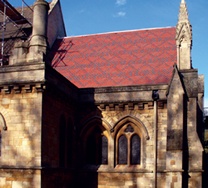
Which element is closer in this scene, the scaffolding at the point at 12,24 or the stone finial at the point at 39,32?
the stone finial at the point at 39,32

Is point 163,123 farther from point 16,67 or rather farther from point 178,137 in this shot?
point 16,67

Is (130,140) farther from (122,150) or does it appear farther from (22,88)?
(22,88)

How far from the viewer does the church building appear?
1395cm

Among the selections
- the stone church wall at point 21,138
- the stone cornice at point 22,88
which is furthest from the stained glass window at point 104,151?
the stone cornice at point 22,88

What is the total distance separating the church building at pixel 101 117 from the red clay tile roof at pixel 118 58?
0.08 metres

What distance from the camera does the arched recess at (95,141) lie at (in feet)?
56.8

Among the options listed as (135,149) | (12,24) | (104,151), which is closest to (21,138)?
(104,151)

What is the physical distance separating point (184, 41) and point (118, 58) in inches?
168

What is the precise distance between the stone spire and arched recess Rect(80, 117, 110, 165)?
4260mm

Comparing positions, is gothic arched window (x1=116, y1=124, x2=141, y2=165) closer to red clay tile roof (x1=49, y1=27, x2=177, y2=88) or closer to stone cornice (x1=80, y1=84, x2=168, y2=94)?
stone cornice (x1=80, y1=84, x2=168, y2=94)

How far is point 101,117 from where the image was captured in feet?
56.5

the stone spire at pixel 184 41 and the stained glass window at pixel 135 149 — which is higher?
the stone spire at pixel 184 41

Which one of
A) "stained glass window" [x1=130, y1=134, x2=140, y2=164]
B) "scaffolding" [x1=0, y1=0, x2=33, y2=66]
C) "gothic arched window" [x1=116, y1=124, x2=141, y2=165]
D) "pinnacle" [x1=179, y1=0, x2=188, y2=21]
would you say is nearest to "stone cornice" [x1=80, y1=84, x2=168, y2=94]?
"gothic arched window" [x1=116, y1=124, x2=141, y2=165]

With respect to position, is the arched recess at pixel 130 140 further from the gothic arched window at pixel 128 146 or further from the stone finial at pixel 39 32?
the stone finial at pixel 39 32
